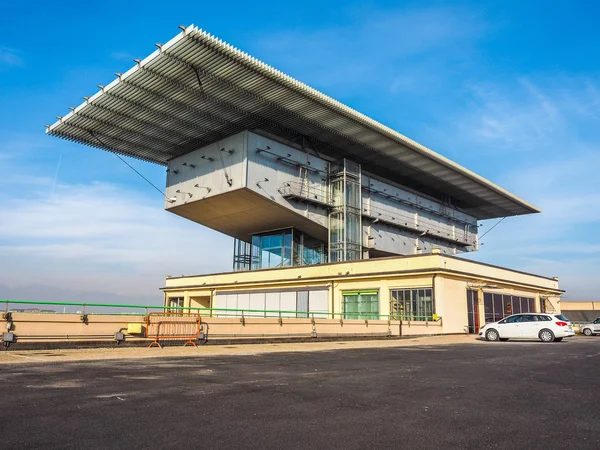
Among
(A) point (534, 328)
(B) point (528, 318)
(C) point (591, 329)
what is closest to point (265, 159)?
(B) point (528, 318)

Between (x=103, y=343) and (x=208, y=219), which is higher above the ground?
(x=208, y=219)

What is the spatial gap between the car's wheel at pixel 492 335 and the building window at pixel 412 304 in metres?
5.92

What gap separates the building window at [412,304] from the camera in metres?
34.2

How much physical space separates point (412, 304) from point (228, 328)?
16.8m

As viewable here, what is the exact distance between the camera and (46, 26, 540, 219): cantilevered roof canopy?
101 feet

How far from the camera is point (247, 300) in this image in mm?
46156

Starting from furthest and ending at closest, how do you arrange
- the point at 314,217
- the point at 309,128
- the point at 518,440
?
the point at 314,217
the point at 309,128
the point at 518,440

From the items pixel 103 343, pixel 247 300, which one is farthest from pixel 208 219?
pixel 103 343

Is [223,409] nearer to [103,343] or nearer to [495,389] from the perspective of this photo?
[495,389]

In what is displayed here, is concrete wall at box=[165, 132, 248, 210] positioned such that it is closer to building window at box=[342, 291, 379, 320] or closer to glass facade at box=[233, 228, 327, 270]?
glass facade at box=[233, 228, 327, 270]

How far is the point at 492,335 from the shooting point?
27750 millimetres

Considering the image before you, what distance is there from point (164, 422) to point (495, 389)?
5.73 metres

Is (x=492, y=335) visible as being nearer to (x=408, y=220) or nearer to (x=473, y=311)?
(x=473, y=311)

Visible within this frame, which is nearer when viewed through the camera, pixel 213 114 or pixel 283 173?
pixel 213 114
